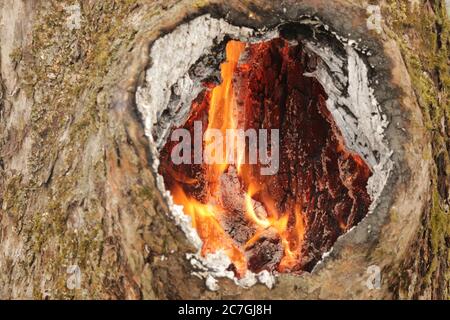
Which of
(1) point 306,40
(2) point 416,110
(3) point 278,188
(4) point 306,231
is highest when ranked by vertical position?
(1) point 306,40

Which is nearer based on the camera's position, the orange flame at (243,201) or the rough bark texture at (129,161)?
the rough bark texture at (129,161)

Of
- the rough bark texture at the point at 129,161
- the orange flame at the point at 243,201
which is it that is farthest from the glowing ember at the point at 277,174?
the rough bark texture at the point at 129,161

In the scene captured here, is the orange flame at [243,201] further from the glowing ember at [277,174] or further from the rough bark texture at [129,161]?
the rough bark texture at [129,161]

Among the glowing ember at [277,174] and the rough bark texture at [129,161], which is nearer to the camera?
the rough bark texture at [129,161]

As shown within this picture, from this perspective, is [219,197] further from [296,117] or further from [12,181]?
[12,181]

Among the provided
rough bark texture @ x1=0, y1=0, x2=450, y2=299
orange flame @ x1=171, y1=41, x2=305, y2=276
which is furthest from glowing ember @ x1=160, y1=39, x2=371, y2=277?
rough bark texture @ x1=0, y1=0, x2=450, y2=299

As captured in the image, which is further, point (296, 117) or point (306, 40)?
point (296, 117)
